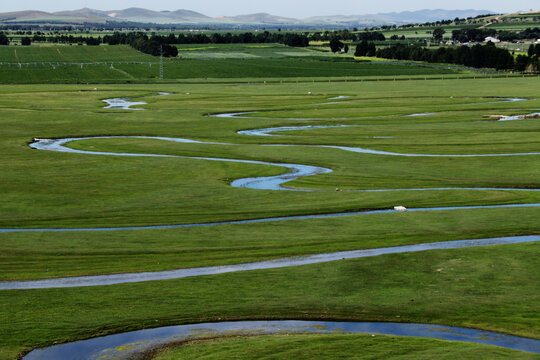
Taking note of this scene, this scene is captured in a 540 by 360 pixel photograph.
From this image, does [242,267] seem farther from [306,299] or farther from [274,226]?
[274,226]

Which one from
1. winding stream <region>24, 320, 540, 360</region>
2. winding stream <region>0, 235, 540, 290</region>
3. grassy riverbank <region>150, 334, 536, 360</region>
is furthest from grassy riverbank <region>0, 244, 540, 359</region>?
grassy riverbank <region>150, 334, 536, 360</region>

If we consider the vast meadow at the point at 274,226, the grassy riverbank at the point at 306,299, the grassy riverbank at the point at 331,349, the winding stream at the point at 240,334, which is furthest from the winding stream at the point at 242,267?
the grassy riverbank at the point at 331,349

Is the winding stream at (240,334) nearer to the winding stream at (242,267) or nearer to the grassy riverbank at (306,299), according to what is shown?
the grassy riverbank at (306,299)

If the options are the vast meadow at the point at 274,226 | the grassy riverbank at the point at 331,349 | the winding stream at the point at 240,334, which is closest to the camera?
the grassy riverbank at the point at 331,349

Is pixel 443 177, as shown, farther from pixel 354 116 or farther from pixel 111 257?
pixel 354 116

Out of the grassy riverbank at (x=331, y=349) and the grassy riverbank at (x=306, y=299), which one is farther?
the grassy riverbank at (x=306, y=299)

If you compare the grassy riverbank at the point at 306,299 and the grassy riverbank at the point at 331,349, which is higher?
the grassy riverbank at the point at 331,349

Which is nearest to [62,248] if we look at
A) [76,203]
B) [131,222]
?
[131,222]

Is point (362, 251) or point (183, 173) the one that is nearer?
point (362, 251)
